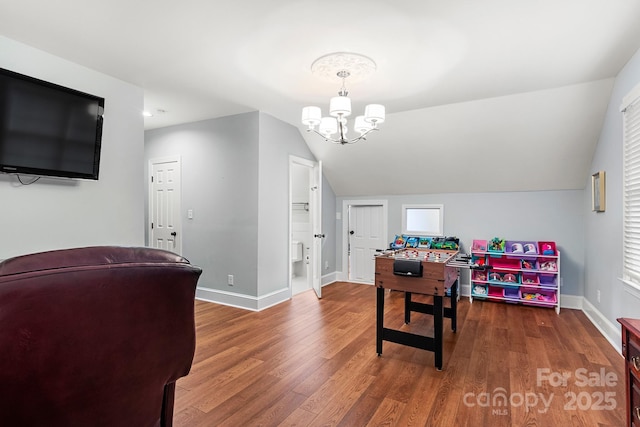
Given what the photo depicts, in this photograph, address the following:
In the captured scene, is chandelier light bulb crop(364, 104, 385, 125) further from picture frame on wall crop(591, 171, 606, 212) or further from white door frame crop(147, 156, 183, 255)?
white door frame crop(147, 156, 183, 255)

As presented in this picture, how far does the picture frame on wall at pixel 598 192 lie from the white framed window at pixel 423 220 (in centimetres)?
187

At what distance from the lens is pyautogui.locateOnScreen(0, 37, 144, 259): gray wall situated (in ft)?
8.24

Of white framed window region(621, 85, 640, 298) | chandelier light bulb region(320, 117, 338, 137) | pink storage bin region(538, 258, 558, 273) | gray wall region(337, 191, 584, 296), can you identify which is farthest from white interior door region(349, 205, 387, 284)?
white framed window region(621, 85, 640, 298)

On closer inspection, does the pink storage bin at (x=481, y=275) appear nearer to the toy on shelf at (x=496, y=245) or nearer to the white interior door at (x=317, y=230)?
the toy on shelf at (x=496, y=245)

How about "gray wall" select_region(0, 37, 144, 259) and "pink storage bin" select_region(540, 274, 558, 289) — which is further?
"pink storage bin" select_region(540, 274, 558, 289)

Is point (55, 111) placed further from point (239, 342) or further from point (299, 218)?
point (299, 218)

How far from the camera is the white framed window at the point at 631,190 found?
2.58 metres

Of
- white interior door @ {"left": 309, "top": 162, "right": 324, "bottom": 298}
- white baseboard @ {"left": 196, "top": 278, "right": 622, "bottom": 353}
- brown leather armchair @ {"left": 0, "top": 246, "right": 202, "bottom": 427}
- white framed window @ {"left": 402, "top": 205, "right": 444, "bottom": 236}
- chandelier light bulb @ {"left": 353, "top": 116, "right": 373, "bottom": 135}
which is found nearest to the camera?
brown leather armchair @ {"left": 0, "top": 246, "right": 202, "bottom": 427}

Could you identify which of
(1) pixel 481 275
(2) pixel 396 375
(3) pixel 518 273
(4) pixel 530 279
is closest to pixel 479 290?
(1) pixel 481 275

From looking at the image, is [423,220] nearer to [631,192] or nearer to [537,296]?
[537,296]

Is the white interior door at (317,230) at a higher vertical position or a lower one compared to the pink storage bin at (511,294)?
higher

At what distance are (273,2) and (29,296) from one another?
6.42ft

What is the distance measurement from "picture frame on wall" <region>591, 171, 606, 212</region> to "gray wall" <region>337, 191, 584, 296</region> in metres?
0.64

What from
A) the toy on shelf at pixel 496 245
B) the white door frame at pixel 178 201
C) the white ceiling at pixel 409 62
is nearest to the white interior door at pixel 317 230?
the white ceiling at pixel 409 62
